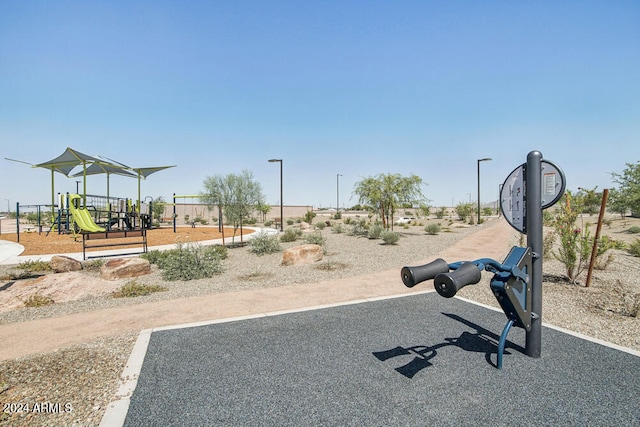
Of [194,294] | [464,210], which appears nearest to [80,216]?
[194,294]

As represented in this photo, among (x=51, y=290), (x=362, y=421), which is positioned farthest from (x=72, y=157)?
(x=362, y=421)

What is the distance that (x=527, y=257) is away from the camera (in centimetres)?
335

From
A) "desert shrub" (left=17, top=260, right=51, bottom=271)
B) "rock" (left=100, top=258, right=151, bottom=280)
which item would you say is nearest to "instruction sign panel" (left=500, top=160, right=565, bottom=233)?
"rock" (left=100, top=258, right=151, bottom=280)

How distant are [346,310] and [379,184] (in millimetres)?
17905

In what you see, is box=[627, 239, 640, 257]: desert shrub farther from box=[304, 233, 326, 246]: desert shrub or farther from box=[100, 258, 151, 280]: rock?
box=[100, 258, 151, 280]: rock

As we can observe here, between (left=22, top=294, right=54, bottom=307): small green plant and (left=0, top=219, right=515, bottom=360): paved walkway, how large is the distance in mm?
1367

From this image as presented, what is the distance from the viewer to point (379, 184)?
74.4 ft

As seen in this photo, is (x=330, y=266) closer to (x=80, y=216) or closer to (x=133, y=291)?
(x=133, y=291)

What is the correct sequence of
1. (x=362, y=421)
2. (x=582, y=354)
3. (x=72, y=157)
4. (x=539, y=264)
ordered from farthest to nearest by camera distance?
(x=72, y=157), (x=582, y=354), (x=539, y=264), (x=362, y=421)

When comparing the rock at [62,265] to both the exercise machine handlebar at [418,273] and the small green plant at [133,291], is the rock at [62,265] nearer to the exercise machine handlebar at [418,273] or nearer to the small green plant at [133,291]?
the small green plant at [133,291]

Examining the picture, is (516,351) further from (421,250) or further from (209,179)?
(209,179)

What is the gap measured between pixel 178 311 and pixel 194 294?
4.58ft

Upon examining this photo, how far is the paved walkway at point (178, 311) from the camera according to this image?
15.3ft

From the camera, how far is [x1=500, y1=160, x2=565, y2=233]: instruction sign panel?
11.4 feet
